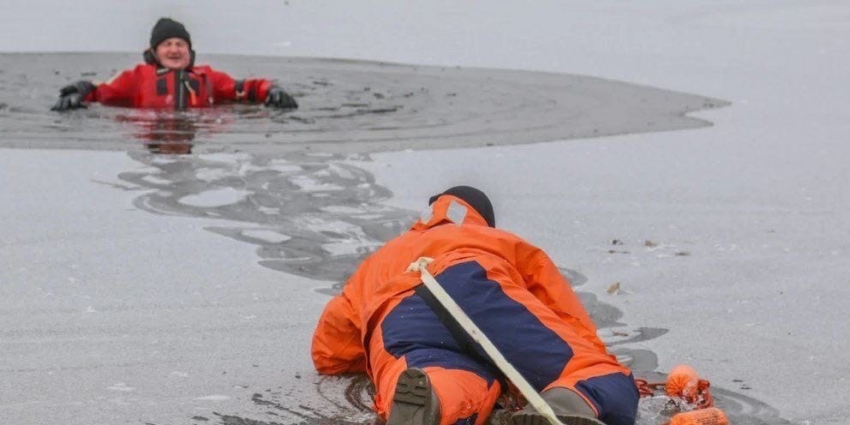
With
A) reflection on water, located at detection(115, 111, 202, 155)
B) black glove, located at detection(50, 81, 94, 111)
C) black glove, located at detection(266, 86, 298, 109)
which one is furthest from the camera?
black glove, located at detection(266, 86, 298, 109)

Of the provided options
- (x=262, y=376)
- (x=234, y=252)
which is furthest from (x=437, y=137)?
(x=262, y=376)

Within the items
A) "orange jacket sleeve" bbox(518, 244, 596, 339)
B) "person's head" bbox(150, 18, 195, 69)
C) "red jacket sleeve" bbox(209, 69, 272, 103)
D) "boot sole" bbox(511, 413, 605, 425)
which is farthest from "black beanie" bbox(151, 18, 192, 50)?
"boot sole" bbox(511, 413, 605, 425)

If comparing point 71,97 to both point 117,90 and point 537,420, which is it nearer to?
point 117,90

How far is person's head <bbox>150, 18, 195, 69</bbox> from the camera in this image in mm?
10688

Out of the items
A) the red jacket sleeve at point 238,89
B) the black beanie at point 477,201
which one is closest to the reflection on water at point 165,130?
the red jacket sleeve at point 238,89

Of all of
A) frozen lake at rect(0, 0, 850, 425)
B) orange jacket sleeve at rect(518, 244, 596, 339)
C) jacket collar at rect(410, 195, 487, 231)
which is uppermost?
jacket collar at rect(410, 195, 487, 231)

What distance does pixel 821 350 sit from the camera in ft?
16.4

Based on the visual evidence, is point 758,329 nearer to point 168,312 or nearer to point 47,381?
point 168,312

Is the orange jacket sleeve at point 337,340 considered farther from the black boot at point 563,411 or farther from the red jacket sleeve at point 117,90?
the red jacket sleeve at point 117,90

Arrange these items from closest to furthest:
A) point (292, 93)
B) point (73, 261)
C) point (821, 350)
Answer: point (821, 350)
point (73, 261)
point (292, 93)

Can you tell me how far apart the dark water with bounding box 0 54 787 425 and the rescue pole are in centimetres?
17

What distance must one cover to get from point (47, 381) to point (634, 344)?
1836 mm

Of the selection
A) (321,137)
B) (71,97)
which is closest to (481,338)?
(321,137)

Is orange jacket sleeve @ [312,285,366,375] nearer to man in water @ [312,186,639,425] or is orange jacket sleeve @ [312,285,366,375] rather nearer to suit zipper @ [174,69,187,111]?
man in water @ [312,186,639,425]
